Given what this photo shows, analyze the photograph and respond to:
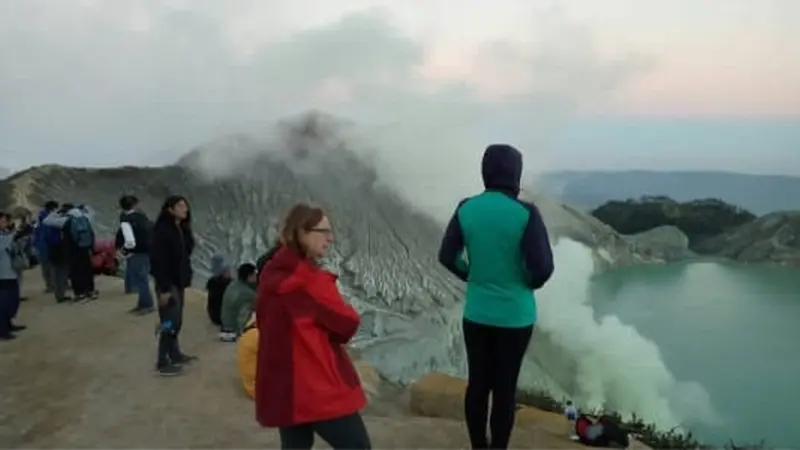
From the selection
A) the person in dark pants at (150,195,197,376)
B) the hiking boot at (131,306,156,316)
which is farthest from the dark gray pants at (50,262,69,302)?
the person in dark pants at (150,195,197,376)

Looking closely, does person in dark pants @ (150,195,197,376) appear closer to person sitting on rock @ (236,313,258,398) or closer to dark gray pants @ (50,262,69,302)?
person sitting on rock @ (236,313,258,398)

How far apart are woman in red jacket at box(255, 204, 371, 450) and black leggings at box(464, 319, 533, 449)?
0.73 m

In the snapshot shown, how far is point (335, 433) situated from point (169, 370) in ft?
13.2

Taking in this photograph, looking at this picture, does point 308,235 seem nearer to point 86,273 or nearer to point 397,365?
point 86,273

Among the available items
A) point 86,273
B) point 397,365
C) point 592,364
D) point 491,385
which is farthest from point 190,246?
point 592,364

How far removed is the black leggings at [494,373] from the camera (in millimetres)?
3271

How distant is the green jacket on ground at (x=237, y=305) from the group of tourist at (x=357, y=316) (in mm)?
3951

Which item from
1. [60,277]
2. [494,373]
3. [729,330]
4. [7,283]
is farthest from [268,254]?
[729,330]

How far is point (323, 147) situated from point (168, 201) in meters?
28.7

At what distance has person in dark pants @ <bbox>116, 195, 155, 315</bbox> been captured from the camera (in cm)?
817

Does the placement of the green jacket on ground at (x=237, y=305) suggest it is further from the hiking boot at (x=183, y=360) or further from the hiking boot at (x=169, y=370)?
the hiking boot at (x=169, y=370)

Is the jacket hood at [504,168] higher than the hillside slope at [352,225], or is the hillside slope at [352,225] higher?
the jacket hood at [504,168]

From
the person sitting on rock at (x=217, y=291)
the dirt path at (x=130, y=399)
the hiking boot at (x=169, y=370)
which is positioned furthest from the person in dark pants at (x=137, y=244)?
the hiking boot at (x=169, y=370)

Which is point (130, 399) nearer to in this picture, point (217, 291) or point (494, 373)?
point (217, 291)
